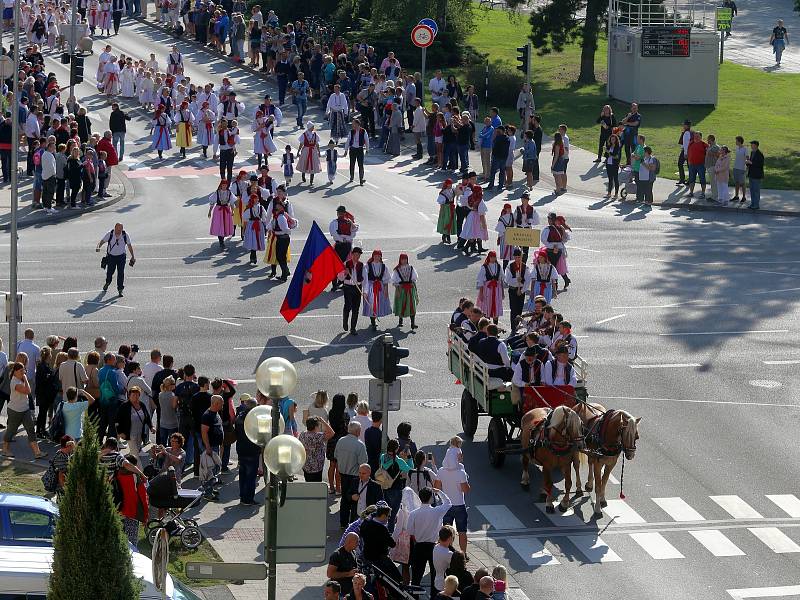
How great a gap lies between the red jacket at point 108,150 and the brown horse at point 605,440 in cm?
2424

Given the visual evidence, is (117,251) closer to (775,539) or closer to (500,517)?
(500,517)

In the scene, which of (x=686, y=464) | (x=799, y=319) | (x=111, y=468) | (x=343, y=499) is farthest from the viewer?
(x=799, y=319)

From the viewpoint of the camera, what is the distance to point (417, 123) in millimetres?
48188

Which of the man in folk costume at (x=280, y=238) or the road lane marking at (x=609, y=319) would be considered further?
the man in folk costume at (x=280, y=238)

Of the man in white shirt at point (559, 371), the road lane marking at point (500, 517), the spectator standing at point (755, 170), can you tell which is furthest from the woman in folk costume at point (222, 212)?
the road lane marking at point (500, 517)

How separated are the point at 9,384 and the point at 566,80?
39904 millimetres

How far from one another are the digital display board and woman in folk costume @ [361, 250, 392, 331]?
26983 millimetres

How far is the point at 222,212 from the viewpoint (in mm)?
36969

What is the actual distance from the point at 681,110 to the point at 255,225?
79.5ft

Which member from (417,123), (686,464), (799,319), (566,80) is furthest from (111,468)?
(566,80)

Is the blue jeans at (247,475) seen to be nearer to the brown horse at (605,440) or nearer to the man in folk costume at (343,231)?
the brown horse at (605,440)

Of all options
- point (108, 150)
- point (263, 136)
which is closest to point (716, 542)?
point (108, 150)

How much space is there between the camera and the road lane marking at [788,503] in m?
21.5

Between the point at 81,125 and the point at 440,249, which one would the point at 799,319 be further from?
the point at 81,125
